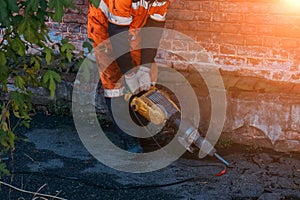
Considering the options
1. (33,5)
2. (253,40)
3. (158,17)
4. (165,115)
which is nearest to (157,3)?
(158,17)

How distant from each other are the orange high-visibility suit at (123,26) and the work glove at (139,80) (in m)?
0.10

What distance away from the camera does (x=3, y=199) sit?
5094mm

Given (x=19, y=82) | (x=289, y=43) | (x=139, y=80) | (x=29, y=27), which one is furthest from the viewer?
(x=289, y=43)

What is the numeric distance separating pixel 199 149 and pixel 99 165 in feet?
3.05

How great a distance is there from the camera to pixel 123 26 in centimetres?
567

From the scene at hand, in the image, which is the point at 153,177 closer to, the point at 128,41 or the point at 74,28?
the point at 128,41

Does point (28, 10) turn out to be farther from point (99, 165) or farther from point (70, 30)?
point (70, 30)

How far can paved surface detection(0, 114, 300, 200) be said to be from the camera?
5.33 meters

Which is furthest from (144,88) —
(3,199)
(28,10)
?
(28,10)

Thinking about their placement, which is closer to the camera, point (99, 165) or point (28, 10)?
point (28, 10)

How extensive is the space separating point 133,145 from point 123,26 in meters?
1.21

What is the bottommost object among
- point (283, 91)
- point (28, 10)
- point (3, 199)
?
point (3, 199)

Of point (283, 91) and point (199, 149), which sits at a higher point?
point (283, 91)

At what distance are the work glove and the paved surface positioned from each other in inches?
29.7
